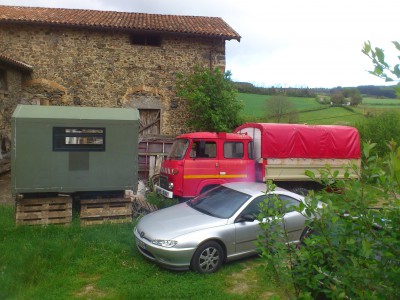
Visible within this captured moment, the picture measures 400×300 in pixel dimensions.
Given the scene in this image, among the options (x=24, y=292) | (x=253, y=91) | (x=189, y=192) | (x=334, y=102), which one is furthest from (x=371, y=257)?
(x=253, y=91)

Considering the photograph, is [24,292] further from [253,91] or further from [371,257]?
[253,91]

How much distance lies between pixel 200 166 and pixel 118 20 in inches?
374

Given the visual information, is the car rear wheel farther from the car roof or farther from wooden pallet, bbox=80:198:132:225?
wooden pallet, bbox=80:198:132:225

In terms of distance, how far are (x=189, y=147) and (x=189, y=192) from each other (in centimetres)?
114

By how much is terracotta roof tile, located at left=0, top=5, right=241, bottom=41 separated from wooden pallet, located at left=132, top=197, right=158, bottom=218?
828 cm

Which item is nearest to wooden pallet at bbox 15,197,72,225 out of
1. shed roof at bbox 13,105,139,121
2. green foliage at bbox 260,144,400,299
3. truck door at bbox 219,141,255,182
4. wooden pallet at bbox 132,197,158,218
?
wooden pallet at bbox 132,197,158,218

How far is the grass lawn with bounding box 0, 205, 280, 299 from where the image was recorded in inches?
197

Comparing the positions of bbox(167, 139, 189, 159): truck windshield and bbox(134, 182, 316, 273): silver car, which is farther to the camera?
bbox(167, 139, 189, 159): truck windshield

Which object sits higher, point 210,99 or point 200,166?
point 210,99

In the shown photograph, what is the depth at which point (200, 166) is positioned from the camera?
8836mm

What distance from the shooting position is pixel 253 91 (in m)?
34.3

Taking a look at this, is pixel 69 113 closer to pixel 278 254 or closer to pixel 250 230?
pixel 250 230

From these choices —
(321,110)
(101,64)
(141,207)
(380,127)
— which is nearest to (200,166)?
(141,207)

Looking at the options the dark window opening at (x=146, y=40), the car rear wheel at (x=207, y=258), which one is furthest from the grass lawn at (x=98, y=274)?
the dark window opening at (x=146, y=40)
